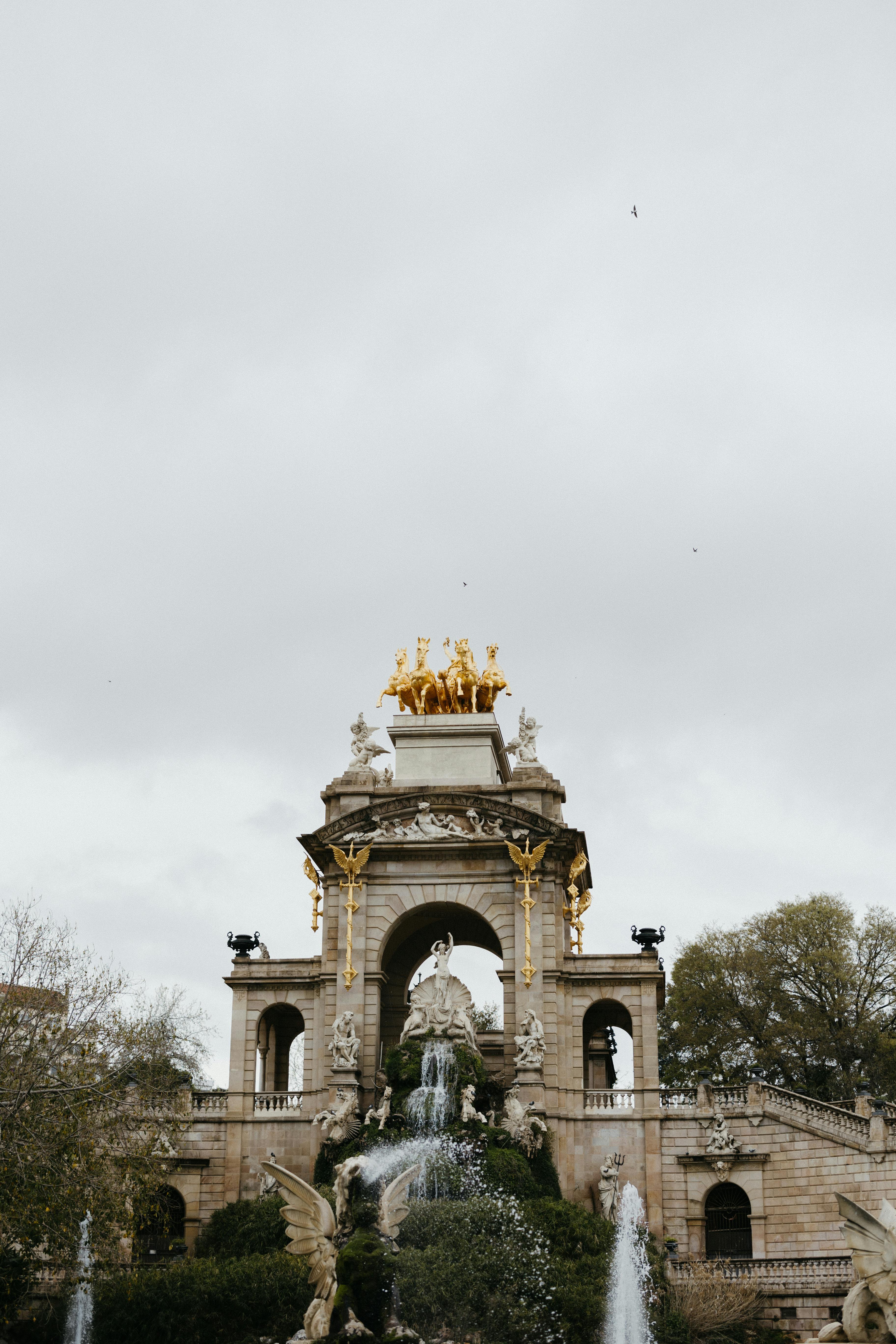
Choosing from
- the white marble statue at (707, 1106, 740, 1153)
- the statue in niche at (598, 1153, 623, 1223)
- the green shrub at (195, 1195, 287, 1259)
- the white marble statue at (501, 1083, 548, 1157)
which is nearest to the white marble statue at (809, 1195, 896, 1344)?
the white marble statue at (501, 1083, 548, 1157)

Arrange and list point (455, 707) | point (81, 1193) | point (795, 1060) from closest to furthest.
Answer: point (81, 1193) → point (455, 707) → point (795, 1060)

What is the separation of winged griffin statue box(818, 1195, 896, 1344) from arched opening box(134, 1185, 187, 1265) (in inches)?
819

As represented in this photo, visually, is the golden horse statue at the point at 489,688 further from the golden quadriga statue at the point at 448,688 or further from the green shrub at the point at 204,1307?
the green shrub at the point at 204,1307

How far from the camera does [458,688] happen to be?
173 feet

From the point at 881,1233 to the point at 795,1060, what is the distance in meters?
30.2

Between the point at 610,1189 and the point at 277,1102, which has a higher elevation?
the point at 277,1102

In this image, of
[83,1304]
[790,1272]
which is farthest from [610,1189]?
[83,1304]

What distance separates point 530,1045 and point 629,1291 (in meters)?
8.43

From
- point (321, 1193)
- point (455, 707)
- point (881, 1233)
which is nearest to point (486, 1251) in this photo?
point (321, 1193)

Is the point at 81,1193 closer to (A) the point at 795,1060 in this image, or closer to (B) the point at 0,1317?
(B) the point at 0,1317

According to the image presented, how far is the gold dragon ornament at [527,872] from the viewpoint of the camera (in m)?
47.4

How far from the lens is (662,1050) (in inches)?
2397

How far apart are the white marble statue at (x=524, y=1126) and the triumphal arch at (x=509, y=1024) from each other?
0.69 meters

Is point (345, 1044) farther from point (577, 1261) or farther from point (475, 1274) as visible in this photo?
point (475, 1274)
